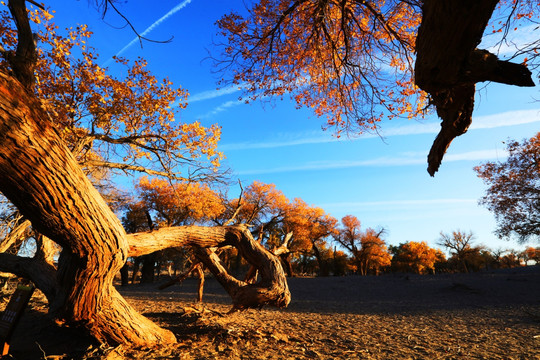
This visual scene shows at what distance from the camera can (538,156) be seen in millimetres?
19766

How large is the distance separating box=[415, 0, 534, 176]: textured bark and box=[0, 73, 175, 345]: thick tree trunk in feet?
12.1

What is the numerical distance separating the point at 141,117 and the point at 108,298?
7.40 meters

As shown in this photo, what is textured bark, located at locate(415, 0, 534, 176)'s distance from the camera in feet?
7.10

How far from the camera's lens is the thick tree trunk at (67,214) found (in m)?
2.50

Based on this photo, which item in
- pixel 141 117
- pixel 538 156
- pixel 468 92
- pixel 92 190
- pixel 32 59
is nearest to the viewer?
pixel 468 92

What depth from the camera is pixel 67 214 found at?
299 centimetres

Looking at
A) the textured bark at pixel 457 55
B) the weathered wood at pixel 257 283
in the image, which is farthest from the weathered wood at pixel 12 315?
the textured bark at pixel 457 55

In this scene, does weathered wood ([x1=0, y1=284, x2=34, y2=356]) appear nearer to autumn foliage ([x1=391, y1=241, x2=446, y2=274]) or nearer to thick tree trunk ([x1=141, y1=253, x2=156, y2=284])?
thick tree trunk ([x1=141, y1=253, x2=156, y2=284])

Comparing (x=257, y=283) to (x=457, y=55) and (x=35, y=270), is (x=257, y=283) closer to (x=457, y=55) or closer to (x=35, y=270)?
(x=35, y=270)

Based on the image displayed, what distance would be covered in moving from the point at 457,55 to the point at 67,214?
412 centimetres

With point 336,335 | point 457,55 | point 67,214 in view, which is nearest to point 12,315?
point 67,214

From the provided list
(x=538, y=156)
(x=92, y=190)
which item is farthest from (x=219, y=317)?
(x=538, y=156)

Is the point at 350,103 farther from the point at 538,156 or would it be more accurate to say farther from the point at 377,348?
the point at 538,156

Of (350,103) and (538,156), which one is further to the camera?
(538,156)
